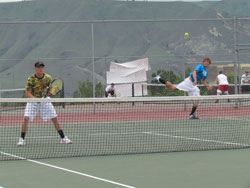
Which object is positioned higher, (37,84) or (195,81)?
(195,81)

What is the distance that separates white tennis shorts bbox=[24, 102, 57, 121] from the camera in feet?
31.4

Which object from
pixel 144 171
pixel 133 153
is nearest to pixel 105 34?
pixel 133 153

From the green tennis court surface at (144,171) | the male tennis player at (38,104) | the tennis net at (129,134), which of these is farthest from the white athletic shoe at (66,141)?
the green tennis court surface at (144,171)

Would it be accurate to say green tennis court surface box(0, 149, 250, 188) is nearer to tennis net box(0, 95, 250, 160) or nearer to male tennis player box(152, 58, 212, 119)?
→ tennis net box(0, 95, 250, 160)

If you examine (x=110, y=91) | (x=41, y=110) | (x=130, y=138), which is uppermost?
(x=110, y=91)

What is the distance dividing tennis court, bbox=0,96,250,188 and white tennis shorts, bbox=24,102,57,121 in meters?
0.49

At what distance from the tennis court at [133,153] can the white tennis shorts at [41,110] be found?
488 millimetres

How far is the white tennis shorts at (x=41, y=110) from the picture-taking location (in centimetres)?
957

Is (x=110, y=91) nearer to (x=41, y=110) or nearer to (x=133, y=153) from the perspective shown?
(x=41, y=110)

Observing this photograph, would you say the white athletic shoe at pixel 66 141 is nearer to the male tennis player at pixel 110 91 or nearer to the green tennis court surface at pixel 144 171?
the green tennis court surface at pixel 144 171

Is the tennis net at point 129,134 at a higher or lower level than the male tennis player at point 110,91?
lower

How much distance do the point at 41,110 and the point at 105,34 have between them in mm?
120746

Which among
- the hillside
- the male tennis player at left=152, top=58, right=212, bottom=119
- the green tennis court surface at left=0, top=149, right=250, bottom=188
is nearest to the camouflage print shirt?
the green tennis court surface at left=0, top=149, right=250, bottom=188

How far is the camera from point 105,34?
5103 inches
